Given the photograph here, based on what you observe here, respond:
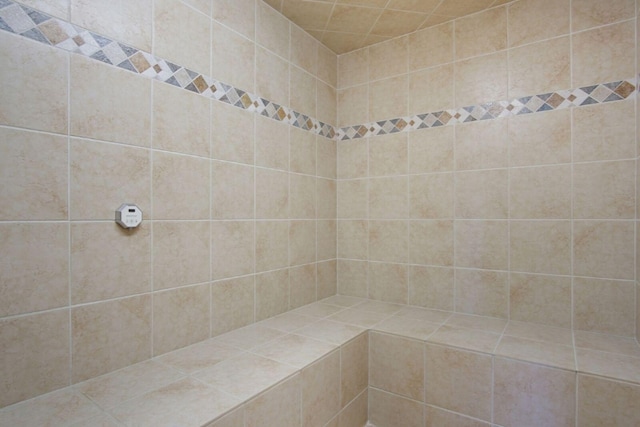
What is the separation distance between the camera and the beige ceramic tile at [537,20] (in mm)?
1550

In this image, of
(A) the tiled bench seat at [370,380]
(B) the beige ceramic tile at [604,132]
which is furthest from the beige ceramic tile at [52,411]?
(B) the beige ceramic tile at [604,132]

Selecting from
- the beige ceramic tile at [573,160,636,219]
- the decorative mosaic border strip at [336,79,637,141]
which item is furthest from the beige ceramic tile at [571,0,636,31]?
the beige ceramic tile at [573,160,636,219]

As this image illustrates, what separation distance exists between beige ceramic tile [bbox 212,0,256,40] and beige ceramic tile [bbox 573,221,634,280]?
1889mm

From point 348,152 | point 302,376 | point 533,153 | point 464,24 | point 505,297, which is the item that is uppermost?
point 464,24

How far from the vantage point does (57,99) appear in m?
0.98

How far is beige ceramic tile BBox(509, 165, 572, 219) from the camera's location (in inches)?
60.6

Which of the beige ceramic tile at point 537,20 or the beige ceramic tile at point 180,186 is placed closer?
the beige ceramic tile at point 180,186

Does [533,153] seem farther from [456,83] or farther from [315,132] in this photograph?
[315,132]

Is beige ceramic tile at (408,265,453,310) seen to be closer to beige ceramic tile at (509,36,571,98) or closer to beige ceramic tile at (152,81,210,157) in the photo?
beige ceramic tile at (509,36,571,98)

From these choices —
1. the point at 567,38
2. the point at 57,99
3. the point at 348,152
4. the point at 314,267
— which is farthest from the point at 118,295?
the point at 567,38

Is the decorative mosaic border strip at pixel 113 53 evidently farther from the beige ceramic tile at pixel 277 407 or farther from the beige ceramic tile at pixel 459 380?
the beige ceramic tile at pixel 459 380

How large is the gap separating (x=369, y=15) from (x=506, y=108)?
3.02 ft

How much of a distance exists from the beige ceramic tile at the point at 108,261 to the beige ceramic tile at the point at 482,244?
62.5 inches

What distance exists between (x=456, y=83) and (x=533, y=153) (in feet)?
1.91
